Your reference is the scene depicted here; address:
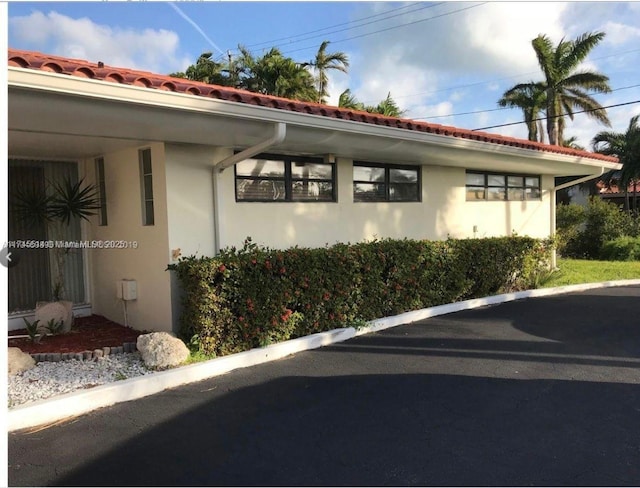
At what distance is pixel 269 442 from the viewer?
360 centimetres

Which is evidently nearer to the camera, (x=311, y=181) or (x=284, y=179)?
(x=284, y=179)

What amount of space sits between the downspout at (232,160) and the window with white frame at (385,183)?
2.67 m

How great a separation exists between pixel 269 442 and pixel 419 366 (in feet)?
7.37

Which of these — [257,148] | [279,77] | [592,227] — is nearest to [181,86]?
[257,148]

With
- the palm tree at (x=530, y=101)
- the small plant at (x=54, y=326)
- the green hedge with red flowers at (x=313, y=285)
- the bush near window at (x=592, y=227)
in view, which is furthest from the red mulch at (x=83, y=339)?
the palm tree at (x=530, y=101)

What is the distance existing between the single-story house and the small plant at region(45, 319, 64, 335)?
2.34 ft

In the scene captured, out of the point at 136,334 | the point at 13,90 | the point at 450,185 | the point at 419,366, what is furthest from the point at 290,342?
the point at 450,185

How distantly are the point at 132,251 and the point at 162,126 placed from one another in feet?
7.27

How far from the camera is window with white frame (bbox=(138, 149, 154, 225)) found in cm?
645

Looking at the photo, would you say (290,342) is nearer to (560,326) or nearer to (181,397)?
(181,397)

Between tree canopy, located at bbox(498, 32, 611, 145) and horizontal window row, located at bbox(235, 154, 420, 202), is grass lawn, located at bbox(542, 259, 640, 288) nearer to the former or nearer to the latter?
horizontal window row, located at bbox(235, 154, 420, 202)

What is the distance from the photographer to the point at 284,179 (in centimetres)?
734

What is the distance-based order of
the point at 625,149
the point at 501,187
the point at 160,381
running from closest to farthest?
the point at 160,381 → the point at 501,187 → the point at 625,149

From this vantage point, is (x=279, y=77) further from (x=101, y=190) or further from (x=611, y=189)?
(x=611, y=189)
